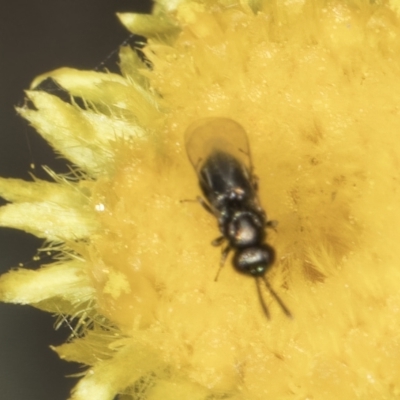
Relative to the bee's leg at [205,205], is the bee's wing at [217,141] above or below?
above

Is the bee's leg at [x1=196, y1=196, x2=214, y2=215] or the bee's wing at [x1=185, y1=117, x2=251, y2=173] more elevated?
the bee's wing at [x1=185, y1=117, x2=251, y2=173]

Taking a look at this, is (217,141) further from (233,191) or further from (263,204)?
(263,204)

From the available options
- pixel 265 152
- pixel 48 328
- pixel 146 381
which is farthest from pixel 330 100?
pixel 48 328

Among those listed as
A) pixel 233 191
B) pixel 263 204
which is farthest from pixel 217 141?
pixel 263 204
